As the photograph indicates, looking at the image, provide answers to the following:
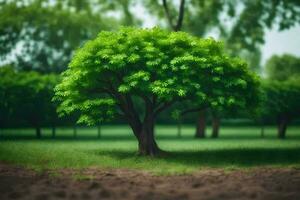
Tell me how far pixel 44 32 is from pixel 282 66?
158 ft

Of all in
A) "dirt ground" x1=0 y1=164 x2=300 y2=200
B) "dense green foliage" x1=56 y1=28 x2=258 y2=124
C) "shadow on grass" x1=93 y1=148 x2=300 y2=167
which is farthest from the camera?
"dense green foliage" x1=56 y1=28 x2=258 y2=124

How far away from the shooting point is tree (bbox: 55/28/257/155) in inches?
1040

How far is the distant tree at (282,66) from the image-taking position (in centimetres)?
9325

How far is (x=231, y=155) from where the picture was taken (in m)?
28.0

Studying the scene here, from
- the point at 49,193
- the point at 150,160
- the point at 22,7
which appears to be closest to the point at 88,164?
the point at 150,160

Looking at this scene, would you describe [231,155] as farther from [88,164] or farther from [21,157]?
[21,157]

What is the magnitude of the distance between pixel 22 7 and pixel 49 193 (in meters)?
56.5

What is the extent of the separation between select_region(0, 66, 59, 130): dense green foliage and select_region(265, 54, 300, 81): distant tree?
2248 inches

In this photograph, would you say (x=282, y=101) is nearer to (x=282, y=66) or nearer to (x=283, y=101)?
(x=283, y=101)

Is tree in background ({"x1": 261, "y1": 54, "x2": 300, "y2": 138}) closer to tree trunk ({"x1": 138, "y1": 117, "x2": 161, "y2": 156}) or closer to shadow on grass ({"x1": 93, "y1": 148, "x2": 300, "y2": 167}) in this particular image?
shadow on grass ({"x1": 93, "y1": 148, "x2": 300, "y2": 167})

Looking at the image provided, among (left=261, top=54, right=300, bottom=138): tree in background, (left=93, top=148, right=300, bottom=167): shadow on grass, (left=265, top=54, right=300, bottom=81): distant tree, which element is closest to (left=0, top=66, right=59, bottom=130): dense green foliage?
(left=93, top=148, right=300, bottom=167): shadow on grass

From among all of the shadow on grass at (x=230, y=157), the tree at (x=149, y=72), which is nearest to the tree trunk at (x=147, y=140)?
the tree at (x=149, y=72)

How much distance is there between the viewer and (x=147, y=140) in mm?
28578

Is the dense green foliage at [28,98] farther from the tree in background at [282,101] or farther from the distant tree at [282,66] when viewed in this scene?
the distant tree at [282,66]
